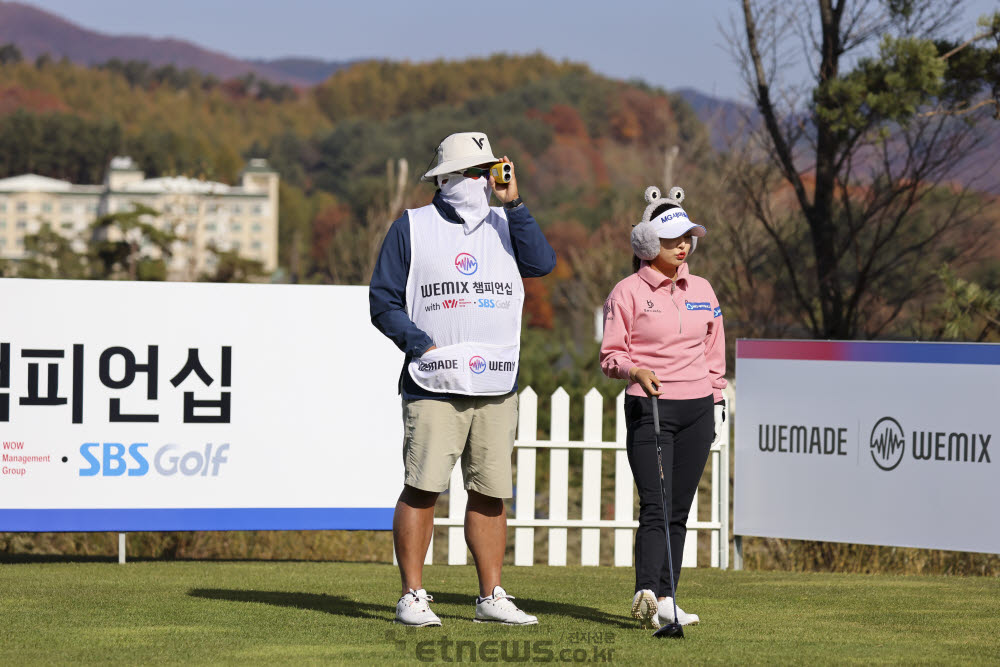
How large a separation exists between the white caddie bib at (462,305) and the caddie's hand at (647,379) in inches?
17.9

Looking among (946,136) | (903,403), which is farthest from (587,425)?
(946,136)

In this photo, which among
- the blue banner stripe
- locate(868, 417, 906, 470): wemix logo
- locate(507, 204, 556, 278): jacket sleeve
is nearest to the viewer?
locate(507, 204, 556, 278): jacket sleeve

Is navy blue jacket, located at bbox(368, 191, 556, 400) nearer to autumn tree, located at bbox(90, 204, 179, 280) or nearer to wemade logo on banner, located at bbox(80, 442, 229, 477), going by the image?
wemade logo on banner, located at bbox(80, 442, 229, 477)

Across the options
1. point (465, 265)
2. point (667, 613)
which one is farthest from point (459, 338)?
point (667, 613)

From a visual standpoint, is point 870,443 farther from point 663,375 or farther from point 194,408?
point 194,408

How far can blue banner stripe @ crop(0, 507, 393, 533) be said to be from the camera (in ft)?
26.3

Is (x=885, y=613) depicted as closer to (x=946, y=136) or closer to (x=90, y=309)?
(x=90, y=309)

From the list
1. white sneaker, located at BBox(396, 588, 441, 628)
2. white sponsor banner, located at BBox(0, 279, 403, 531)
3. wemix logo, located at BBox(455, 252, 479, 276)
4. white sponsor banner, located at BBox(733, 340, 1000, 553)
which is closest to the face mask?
wemix logo, located at BBox(455, 252, 479, 276)

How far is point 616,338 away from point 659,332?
168 millimetres

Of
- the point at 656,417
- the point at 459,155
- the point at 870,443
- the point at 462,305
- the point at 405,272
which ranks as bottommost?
the point at 870,443

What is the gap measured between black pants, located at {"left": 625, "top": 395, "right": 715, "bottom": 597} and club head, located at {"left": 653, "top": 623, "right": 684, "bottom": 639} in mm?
251

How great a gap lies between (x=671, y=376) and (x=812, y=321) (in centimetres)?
684

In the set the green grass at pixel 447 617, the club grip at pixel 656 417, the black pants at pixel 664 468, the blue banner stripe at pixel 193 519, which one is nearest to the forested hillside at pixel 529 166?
the green grass at pixel 447 617

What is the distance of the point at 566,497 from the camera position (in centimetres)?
911
